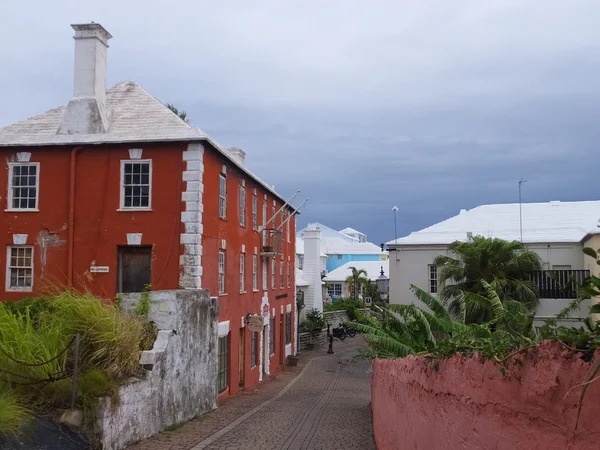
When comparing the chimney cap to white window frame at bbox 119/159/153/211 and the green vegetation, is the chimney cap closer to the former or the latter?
white window frame at bbox 119/159/153/211

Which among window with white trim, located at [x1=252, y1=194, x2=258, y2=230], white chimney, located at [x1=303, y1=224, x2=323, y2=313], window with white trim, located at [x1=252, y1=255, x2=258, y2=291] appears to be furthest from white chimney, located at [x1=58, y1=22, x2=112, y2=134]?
white chimney, located at [x1=303, y1=224, x2=323, y2=313]

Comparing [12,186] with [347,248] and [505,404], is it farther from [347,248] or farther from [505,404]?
[347,248]

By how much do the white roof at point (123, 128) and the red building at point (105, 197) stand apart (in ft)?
0.12

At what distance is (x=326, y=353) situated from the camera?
41.1 meters

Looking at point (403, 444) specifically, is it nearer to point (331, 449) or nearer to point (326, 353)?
point (331, 449)

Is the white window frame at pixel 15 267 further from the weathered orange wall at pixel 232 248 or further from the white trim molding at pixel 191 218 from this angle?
the weathered orange wall at pixel 232 248

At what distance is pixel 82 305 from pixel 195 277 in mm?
7638

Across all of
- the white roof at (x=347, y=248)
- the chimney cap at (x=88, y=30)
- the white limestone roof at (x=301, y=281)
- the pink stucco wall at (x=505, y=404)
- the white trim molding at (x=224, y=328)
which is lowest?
the white trim molding at (x=224, y=328)

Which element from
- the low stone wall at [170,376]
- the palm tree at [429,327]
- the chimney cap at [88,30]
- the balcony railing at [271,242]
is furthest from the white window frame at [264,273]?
the palm tree at [429,327]

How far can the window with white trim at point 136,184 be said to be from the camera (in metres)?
20.0

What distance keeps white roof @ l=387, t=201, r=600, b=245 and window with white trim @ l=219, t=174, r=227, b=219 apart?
10.7 meters

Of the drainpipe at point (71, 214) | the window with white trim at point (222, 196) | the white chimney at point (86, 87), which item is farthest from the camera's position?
the window with white trim at point (222, 196)

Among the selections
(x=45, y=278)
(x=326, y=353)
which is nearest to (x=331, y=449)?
(x=45, y=278)

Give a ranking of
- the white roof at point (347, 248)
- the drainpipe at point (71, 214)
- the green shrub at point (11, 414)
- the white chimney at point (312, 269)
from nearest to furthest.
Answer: the green shrub at point (11, 414), the drainpipe at point (71, 214), the white chimney at point (312, 269), the white roof at point (347, 248)
